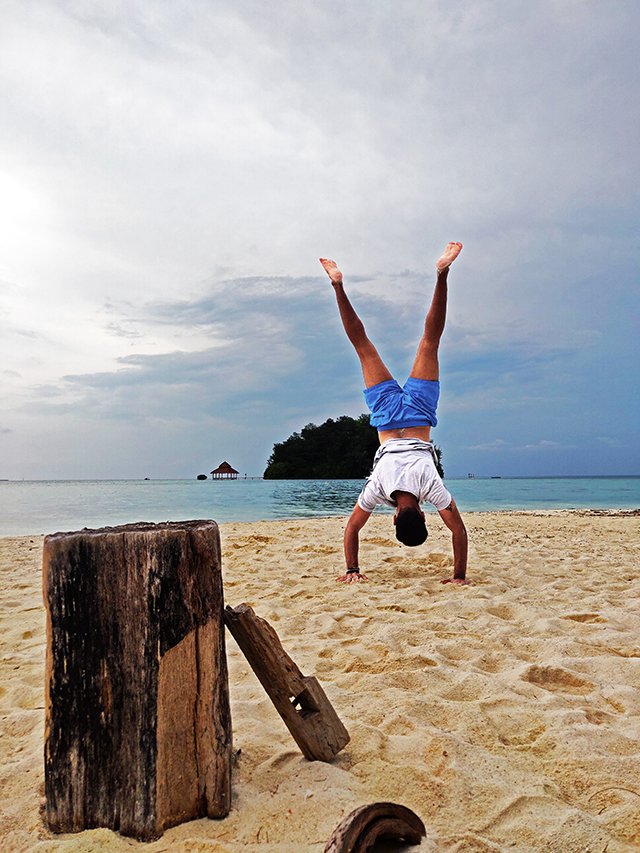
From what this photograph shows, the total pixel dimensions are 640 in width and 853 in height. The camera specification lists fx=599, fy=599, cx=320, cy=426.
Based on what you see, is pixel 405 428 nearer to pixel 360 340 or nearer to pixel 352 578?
pixel 360 340

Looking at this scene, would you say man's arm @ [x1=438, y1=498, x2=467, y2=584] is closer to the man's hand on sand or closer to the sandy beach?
the sandy beach

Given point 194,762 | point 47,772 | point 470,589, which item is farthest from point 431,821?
point 470,589

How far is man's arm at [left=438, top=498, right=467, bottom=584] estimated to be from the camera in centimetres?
570

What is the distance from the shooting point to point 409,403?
20.7 feet

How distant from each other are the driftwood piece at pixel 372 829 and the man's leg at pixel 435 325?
16.1 feet

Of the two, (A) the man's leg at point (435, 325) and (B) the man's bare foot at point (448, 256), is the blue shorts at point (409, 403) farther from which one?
(B) the man's bare foot at point (448, 256)

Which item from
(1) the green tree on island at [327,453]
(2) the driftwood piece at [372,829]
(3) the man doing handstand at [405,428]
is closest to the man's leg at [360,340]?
(3) the man doing handstand at [405,428]

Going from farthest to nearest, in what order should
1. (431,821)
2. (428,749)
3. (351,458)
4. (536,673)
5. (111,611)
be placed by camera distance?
(351,458), (536,673), (428,749), (431,821), (111,611)

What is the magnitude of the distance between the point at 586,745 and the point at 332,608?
2539 millimetres

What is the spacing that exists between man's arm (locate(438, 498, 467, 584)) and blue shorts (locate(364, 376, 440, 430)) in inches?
39.0

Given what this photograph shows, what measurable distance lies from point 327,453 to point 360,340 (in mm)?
48687

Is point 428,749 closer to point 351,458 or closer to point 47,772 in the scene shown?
point 47,772

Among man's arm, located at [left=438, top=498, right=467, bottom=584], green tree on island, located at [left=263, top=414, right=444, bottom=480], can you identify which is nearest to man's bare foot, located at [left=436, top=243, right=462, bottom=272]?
man's arm, located at [left=438, top=498, right=467, bottom=584]

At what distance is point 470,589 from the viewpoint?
5.36m
